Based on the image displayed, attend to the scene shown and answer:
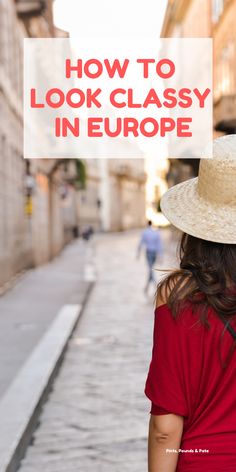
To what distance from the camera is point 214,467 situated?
1.98 m

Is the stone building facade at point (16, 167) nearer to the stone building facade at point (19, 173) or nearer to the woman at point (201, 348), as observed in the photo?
the stone building facade at point (19, 173)

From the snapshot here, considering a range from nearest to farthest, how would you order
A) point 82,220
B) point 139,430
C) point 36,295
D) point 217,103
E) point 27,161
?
point 139,430, point 36,295, point 27,161, point 217,103, point 82,220

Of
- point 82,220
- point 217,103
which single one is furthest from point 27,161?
point 82,220

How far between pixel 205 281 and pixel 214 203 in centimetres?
20

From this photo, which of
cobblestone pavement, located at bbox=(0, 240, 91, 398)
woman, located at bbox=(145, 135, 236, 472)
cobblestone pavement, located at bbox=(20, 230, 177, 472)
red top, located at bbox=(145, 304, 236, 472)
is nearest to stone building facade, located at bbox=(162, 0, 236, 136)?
cobblestone pavement, located at bbox=(0, 240, 91, 398)

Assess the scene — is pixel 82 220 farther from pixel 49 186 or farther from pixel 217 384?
pixel 217 384

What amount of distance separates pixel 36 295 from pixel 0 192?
7.24ft

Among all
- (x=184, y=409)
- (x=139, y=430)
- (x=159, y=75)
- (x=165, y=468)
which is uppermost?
(x=159, y=75)

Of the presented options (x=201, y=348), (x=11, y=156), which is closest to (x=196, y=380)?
(x=201, y=348)

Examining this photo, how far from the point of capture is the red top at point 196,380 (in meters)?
2.03

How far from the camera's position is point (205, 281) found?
2086mm

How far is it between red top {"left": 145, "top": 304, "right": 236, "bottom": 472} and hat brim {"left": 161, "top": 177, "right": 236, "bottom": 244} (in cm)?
18

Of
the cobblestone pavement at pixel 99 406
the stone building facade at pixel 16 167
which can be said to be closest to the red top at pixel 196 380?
the cobblestone pavement at pixel 99 406

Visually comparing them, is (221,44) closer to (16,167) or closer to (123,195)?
(16,167)
